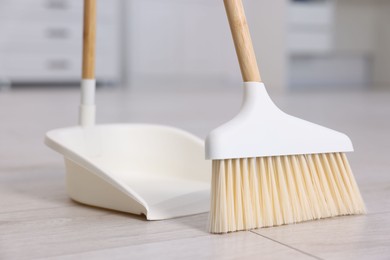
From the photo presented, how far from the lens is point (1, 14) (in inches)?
146

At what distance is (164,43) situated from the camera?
Result: 4281mm

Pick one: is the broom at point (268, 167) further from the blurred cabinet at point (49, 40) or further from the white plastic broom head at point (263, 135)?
the blurred cabinet at point (49, 40)

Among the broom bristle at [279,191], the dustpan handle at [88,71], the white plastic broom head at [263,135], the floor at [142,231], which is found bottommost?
the floor at [142,231]

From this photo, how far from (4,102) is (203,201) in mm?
2113

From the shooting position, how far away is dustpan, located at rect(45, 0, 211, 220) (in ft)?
2.42

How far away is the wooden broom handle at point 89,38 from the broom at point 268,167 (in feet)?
0.91

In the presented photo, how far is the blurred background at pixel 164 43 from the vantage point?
Result: 3.85 metres

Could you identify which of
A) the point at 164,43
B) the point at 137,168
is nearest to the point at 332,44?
the point at 164,43

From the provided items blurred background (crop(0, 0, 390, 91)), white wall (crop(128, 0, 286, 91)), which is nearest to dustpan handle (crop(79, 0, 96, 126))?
blurred background (crop(0, 0, 390, 91))

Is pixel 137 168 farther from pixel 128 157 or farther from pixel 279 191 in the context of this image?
pixel 279 191

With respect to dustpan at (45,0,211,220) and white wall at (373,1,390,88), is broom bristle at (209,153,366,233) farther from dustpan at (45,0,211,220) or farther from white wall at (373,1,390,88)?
white wall at (373,1,390,88)

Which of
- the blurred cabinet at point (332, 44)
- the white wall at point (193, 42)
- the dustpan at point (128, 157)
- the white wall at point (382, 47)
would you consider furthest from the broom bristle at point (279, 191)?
the white wall at point (382, 47)

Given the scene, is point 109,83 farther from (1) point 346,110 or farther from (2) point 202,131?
(2) point 202,131

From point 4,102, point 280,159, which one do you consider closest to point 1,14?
point 4,102
